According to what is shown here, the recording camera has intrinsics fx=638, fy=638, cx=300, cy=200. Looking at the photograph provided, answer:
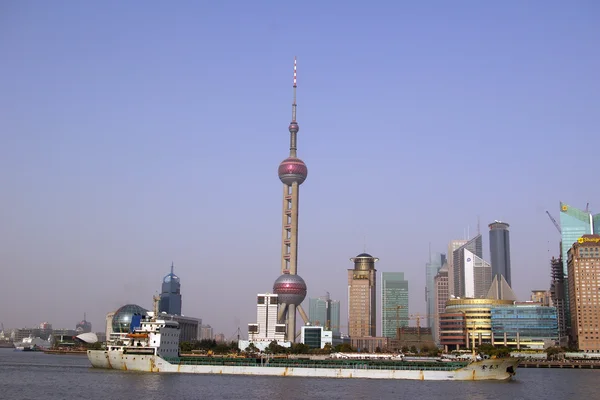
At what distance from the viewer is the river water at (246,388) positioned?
86000 mm

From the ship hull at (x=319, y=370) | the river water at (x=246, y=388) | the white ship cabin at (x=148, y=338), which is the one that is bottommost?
the river water at (x=246, y=388)

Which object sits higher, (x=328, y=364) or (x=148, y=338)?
(x=148, y=338)

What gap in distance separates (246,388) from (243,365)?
26417 millimetres

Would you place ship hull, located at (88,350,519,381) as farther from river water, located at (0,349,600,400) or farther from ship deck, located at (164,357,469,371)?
river water, located at (0,349,600,400)

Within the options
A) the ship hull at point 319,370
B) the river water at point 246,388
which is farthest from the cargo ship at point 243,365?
the river water at point 246,388

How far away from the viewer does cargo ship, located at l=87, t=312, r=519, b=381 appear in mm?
113688

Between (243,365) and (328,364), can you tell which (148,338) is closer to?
(243,365)

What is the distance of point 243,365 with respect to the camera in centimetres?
12150

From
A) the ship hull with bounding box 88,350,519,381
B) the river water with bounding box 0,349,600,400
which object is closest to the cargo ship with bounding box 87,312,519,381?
the ship hull with bounding box 88,350,519,381

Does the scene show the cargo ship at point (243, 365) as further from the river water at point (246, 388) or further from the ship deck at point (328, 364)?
the river water at point (246, 388)

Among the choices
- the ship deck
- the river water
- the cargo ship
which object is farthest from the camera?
the ship deck

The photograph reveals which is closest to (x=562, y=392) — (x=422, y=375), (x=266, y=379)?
(x=422, y=375)

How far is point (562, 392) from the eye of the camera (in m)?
104

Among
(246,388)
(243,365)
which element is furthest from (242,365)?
(246,388)
